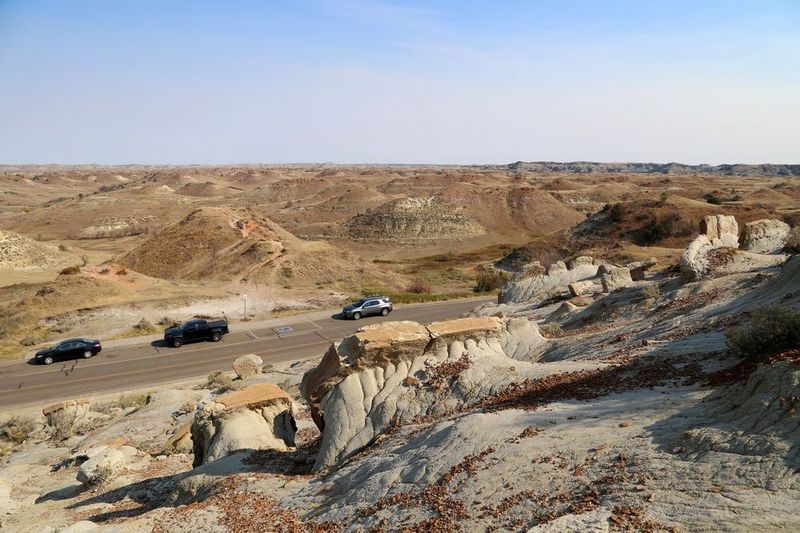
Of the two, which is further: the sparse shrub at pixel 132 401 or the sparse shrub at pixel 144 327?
the sparse shrub at pixel 144 327

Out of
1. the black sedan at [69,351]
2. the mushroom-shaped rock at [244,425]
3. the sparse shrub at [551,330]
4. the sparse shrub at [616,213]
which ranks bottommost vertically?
the black sedan at [69,351]

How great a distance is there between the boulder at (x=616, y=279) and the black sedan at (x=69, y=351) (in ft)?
93.6

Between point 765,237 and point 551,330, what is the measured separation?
15.0m

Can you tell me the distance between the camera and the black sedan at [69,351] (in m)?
30.7

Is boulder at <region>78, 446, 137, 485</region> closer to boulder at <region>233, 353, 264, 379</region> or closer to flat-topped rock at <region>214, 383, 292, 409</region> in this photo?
flat-topped rock at <region>214, 383, 292, 409</region>

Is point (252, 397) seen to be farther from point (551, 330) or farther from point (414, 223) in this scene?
point (414, 223)

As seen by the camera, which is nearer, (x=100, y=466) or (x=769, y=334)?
(x=769, y=334)

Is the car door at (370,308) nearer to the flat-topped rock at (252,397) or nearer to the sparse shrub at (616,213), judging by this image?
the flat-topped rock at (252,397)

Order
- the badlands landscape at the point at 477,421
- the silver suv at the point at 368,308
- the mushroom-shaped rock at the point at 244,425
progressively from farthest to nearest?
the silver suv at the point at 368,308
the mushroom-shaped rock at the point at 244,425
the badlands landscape at the point at 477,421

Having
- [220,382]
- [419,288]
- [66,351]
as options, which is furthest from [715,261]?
[66,351]

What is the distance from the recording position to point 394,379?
14.3 meters

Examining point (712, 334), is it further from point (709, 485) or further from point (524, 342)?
point (709, 485)

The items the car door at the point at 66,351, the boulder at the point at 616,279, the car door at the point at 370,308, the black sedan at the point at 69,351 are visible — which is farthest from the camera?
the car door at the point at 370,308

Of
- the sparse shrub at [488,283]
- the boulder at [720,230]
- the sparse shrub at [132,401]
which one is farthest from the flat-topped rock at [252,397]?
the sparse shrub at [488,283]
